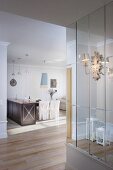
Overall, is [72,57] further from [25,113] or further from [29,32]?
[25,113]

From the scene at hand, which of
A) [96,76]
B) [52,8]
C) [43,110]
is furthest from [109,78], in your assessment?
[43,110]

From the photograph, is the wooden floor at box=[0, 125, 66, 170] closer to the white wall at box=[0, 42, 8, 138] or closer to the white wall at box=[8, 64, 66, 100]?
the white wall at box=[0, 42, 8, 138]

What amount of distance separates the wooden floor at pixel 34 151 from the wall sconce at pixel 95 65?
5.90 feet

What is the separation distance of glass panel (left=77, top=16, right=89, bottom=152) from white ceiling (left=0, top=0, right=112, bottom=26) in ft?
1.83

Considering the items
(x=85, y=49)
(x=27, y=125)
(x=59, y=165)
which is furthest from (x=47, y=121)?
(x=85, y=49)

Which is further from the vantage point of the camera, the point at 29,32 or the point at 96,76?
the point at 29,32

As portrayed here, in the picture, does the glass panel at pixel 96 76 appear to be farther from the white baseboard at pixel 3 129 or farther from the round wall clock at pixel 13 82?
the round wall clock at pixel 13 82

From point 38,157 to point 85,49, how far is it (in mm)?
2413

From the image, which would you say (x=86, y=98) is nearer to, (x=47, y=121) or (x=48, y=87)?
(x=47, y=121)

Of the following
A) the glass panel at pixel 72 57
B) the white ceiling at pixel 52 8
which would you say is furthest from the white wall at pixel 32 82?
the white ceiling at pixel 52 8

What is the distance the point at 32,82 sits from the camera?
998cm

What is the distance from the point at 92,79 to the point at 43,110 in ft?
15.0

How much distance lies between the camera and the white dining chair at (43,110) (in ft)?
23.9

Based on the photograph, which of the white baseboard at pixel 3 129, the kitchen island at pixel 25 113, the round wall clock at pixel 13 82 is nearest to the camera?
the white baseboard at pixel 3 129
